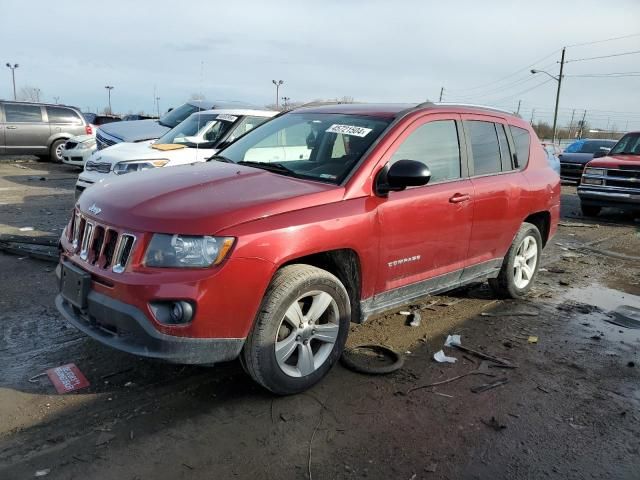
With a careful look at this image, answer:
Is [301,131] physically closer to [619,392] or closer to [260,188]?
[260,188]

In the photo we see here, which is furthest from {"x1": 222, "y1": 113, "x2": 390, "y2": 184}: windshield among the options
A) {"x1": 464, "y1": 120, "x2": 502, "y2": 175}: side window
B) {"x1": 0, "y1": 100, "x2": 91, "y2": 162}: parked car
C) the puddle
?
{"x1": 0, "y1": 100, "x2": 91, "y2": 162}: parked car

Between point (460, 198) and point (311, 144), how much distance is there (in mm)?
1263

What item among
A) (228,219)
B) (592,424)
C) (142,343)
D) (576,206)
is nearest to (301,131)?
(228,219)

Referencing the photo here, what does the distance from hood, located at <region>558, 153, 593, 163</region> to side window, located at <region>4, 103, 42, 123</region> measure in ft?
54.1

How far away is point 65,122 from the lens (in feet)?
57.4

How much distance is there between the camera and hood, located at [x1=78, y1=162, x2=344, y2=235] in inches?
122

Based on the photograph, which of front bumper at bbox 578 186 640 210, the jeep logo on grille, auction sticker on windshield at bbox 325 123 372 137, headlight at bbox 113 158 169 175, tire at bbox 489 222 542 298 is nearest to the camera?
the jeep logo on grille

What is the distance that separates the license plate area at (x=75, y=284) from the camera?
3.24 metres

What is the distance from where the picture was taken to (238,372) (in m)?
3.83

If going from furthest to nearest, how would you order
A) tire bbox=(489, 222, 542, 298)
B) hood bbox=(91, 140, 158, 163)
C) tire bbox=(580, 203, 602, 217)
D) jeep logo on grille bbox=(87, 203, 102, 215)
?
tire bbox=(580, 203, 602, 217) → hood bbox=(91, 140, 158, 163) → tire bbox=(489, 222, 542, 298) → jeep logo on grille bbox=(87, 203, 102, 215)

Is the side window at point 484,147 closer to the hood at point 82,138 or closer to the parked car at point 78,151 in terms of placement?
the parked car at point 78,151

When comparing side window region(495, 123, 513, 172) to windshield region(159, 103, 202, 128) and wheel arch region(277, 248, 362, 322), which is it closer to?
wheel arch region(277, 248, 362, 322)

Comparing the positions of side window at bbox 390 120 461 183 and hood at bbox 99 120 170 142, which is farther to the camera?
hood at bbox 99 120 170 142

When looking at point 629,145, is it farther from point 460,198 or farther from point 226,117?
point 460,198
